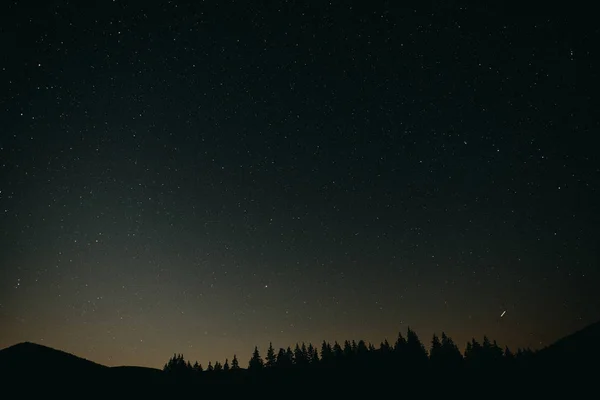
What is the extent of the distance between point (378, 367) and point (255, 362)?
2195cm

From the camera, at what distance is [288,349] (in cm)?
7119

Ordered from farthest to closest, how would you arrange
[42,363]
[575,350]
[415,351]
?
[415,351]
[575,350]
[42,363]

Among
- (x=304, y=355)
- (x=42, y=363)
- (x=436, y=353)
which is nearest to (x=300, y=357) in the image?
(x=304, y=355)

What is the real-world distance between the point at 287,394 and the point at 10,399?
3512 cm

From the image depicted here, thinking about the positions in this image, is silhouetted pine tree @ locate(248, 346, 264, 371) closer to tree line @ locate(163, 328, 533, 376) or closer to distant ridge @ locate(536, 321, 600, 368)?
tree line @ locate(163, 328, 533, 376)

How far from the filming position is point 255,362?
66.9 meters

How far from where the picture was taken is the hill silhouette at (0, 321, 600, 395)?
5173 centimetres

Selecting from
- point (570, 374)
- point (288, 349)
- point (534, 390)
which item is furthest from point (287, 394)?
point (570, 374)

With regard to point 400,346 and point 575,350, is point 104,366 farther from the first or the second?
point 575,350

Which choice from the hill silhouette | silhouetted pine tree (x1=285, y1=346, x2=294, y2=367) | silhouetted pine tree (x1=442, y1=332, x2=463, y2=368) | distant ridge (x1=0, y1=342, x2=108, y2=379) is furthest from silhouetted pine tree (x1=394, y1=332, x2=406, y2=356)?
distant ridge (x1=0, y1=342, x2=108, y2=379)

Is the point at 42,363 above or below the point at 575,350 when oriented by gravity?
above

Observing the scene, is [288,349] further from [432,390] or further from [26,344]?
[26,344]

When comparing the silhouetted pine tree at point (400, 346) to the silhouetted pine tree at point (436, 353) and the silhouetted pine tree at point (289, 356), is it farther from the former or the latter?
the silhouetted pine tree at point (289, 356)

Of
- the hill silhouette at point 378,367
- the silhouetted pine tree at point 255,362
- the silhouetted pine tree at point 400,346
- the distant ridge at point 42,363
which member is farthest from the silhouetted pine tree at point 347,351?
the distant ridge at point 42,363
